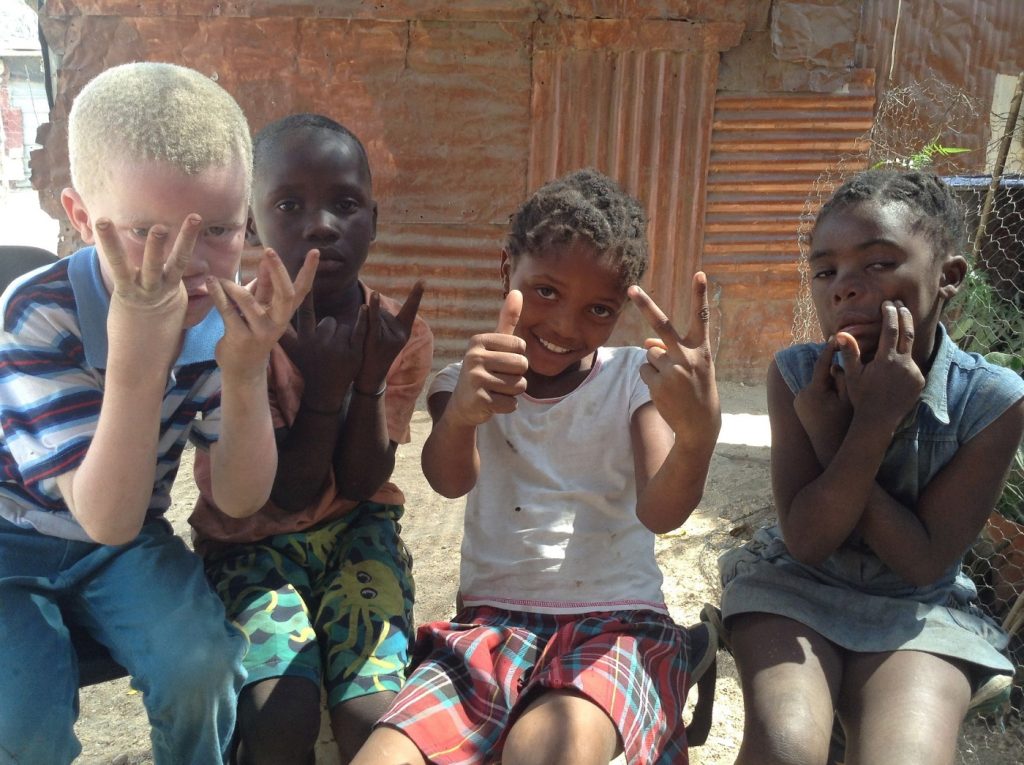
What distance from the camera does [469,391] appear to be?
62.9 inches

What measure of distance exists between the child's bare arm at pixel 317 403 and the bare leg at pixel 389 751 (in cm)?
52

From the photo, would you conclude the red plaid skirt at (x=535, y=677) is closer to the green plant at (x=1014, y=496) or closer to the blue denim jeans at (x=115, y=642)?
the blue denim jeans at (x=115, y=642)

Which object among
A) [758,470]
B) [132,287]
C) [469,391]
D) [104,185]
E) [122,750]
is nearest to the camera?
[132,287]

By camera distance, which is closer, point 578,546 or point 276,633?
point 276,633

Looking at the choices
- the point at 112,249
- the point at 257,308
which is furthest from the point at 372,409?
the point at 112,249

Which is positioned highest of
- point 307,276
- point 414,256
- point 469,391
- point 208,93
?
point 208,93

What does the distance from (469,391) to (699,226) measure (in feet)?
12.2

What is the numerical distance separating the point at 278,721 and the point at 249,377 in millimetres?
580

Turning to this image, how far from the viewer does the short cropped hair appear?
1.42 m

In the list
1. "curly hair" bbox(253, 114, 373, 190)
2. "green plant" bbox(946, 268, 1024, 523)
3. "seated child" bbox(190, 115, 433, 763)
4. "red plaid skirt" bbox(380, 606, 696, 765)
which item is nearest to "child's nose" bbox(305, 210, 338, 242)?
"seated child" bbox(190, 115, 433, 763)

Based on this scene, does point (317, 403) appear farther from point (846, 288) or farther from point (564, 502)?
point (846, 288)

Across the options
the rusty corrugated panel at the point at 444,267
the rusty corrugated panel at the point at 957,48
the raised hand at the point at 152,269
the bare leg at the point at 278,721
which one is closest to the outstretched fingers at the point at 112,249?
the raised hand at the point at 152,269

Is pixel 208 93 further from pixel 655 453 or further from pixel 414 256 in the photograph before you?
pixel 414 256

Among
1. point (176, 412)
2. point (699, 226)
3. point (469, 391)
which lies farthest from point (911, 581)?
point (699, 226)
